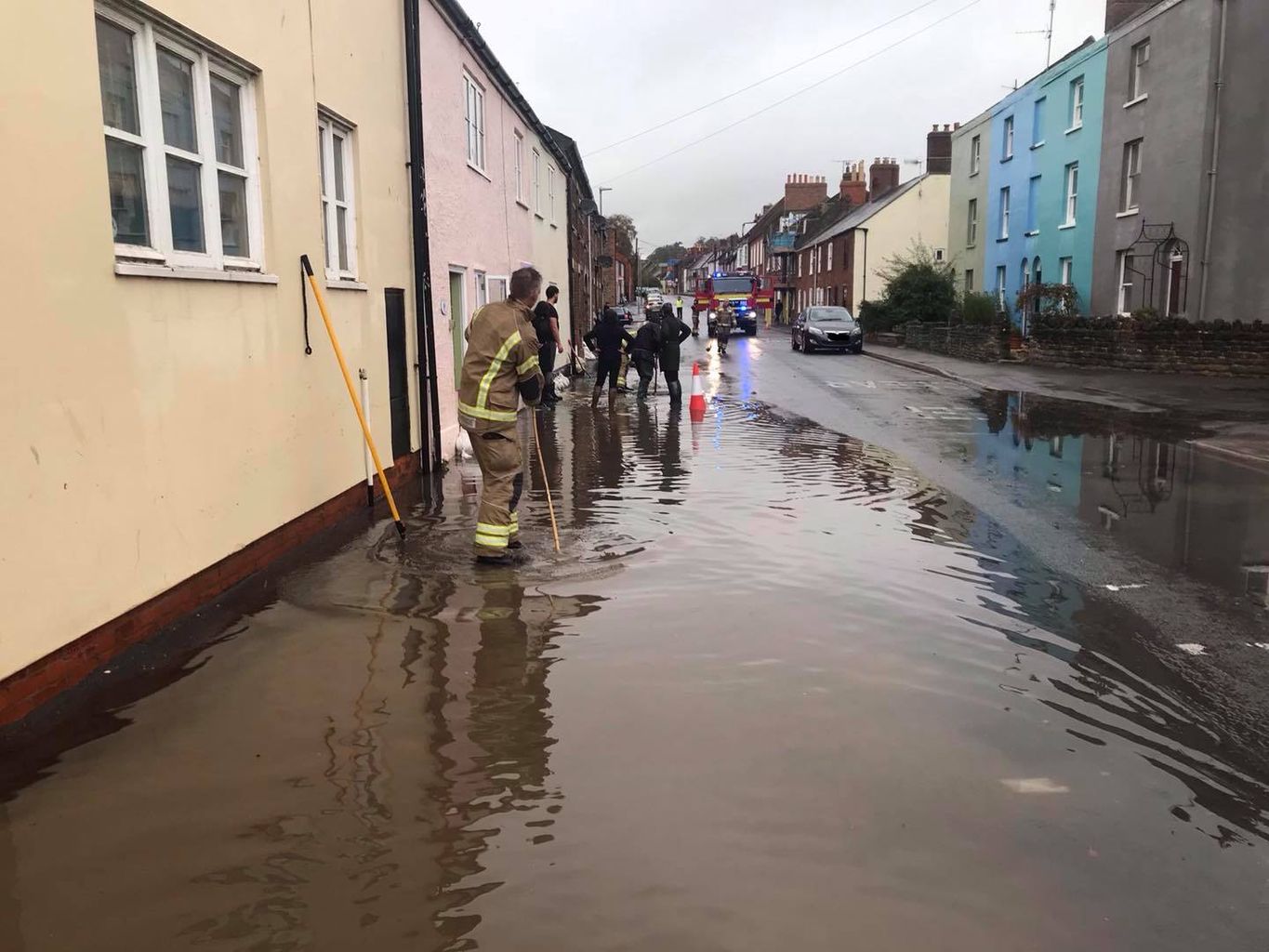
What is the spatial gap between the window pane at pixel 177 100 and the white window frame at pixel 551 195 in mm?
18024

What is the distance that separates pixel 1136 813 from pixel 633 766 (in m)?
1.77

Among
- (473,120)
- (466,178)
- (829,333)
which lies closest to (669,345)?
(473,120)

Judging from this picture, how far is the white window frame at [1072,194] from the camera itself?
29.1 m

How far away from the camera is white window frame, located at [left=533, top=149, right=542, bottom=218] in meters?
21.3

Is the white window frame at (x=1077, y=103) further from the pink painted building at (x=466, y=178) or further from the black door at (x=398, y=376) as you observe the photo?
the black door at (x=398, y=376)

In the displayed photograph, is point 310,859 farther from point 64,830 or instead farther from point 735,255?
point 735,255

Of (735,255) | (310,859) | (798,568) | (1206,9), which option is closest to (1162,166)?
(1206,9)

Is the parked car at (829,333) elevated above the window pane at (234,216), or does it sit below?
below

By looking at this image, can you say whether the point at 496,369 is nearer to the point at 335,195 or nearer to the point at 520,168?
the point at 335,195

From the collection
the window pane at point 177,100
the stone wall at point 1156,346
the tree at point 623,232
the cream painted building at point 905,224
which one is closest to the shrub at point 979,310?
the stone wall at point 1156,346

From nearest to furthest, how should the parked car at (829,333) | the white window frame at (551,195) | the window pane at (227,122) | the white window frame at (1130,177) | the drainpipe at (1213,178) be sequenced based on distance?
1. the window pane at (227,122)
2. the drainpipe at (1213,178)
3. the white window frame at (551,195)
4. the white window frame at (1130,177)
5. the parked car at (829,333)

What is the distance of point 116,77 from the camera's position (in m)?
5.14

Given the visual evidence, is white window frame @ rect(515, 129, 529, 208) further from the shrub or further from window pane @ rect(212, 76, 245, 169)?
the shrub

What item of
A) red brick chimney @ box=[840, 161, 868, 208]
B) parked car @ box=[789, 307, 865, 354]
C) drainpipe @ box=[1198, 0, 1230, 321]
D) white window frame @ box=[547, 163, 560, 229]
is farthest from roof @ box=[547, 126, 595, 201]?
red brick chimney @ box=[840, 161, 868, 208]
